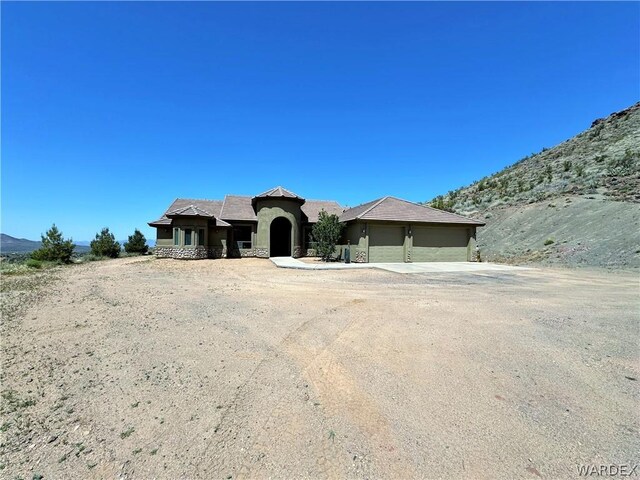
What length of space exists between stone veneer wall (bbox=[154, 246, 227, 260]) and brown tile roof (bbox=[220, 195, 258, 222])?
2.90m

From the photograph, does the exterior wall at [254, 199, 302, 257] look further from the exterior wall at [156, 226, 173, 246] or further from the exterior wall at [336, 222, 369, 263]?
the exterior wall at [156, 226, 173, 246]

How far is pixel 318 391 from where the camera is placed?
159 inches

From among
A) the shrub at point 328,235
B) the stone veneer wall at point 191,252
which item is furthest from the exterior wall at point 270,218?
the shrub at point 328,235

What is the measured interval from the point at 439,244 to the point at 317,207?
502 inches

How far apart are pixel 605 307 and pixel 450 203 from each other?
37.2 m

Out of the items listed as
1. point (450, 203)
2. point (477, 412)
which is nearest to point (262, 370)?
point (477, 412)

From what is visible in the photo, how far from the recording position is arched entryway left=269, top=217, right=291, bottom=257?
97.5ft

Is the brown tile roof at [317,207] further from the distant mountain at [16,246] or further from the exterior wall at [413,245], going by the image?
the distant mountain at [16,246]

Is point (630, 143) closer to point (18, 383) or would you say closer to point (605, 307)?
point (605, 307)

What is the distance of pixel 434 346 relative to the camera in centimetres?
557

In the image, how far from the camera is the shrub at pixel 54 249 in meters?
23.6

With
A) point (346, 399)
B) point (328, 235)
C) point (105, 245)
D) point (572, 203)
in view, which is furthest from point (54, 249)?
point (572, 203)

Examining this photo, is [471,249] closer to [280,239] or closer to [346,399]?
[280,239]

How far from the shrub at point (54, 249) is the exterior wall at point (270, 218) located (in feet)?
46.0
